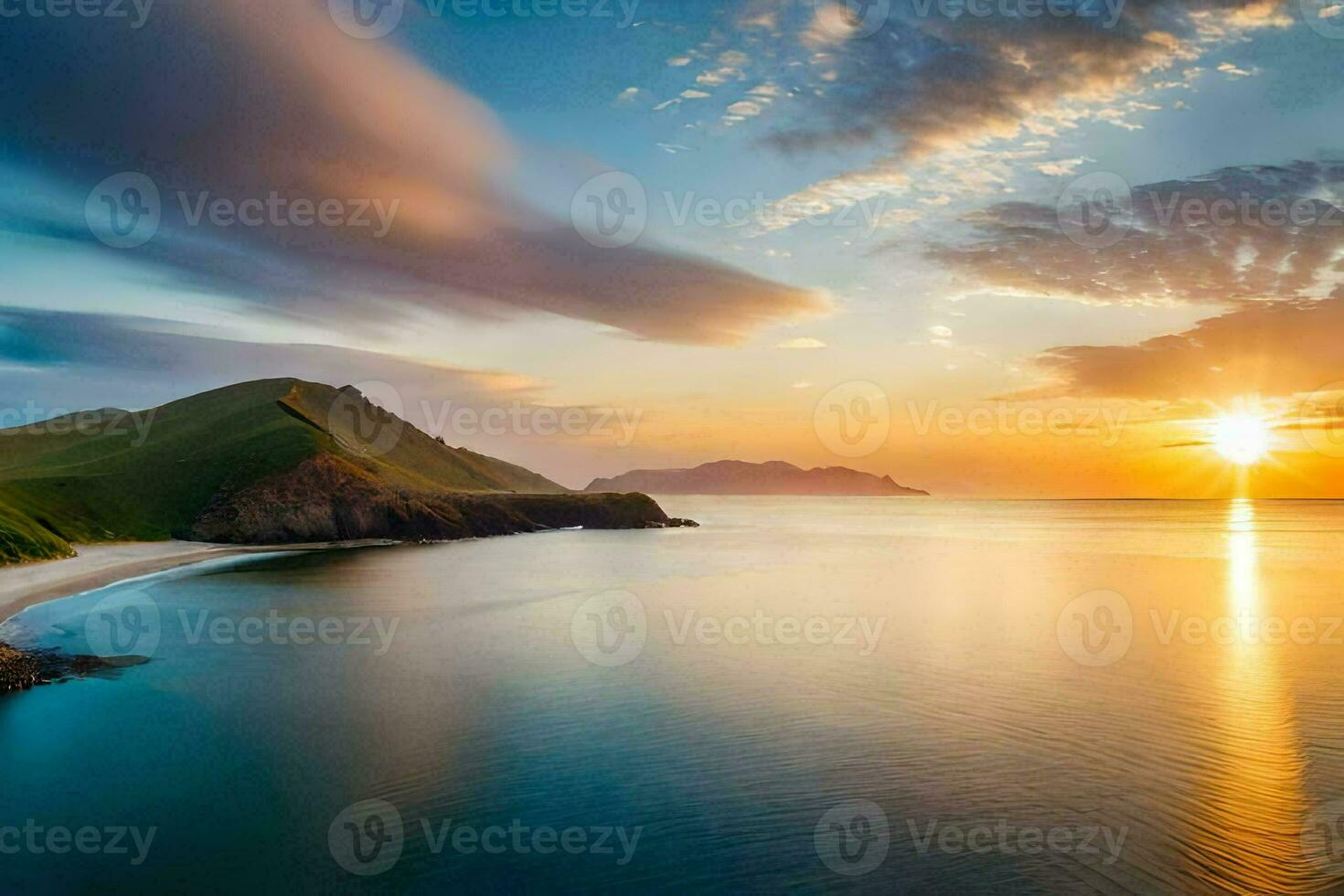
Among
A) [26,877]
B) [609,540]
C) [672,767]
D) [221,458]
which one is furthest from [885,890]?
[221,458]

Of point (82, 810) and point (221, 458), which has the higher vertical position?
point (221, 458)

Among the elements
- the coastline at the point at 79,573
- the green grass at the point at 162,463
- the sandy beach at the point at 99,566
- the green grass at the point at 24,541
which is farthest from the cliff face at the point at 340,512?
the green grass at the point at 24,541

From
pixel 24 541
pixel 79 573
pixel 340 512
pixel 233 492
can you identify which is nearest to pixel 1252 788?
pixel 79 573

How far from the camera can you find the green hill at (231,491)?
3915 inches

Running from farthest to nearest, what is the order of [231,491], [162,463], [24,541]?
[162,463], [231,491], [24,541]

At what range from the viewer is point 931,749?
22.9 metres

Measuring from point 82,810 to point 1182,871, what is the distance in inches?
965

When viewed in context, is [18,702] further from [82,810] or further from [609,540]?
[609,540]

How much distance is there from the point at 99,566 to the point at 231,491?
48.9 meters

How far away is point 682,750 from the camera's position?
2353 cm

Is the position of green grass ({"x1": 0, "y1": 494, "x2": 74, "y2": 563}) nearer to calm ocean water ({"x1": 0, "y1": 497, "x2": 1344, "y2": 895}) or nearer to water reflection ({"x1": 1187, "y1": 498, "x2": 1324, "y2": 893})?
calm ocean water ({"x1": 0, "y1": 497, "x2": 1344, "y2": 895})

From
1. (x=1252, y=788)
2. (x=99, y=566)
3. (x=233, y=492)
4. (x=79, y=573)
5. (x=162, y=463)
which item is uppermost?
(x=162, y=463)

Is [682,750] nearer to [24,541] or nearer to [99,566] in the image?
[99,566]

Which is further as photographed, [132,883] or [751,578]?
[751,578]
